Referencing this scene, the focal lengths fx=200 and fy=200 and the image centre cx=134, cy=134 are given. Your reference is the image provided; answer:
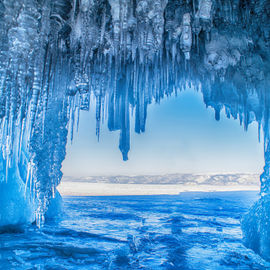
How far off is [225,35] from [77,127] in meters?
5.16

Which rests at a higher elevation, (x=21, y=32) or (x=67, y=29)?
(x=67, y=29)

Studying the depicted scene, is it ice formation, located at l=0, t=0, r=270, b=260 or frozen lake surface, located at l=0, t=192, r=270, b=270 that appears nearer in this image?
frozen lake surface, located at l=0, t=192, r=270, b=270

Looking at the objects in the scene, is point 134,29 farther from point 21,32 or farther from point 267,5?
point 267,5

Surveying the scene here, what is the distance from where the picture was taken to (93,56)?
5.91 metres

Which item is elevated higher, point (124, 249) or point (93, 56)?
point (93, 56)

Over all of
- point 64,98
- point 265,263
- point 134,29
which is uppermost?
point 134,29

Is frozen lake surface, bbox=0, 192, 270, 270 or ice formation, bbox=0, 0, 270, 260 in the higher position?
ice formation, bbox=0, 0, 270, 260

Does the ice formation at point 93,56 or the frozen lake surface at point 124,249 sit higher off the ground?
the ice formation at point 93,56

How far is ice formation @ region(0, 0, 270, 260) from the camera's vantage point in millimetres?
4180

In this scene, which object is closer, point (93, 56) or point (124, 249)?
point (124, 249)

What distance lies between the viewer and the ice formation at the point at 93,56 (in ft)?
13.7

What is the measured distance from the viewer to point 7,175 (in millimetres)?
6711

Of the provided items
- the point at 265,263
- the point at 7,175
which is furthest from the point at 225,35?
the point at 7,175

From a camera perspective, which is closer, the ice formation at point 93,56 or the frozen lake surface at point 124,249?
the frozen lake surface at point 124,249
